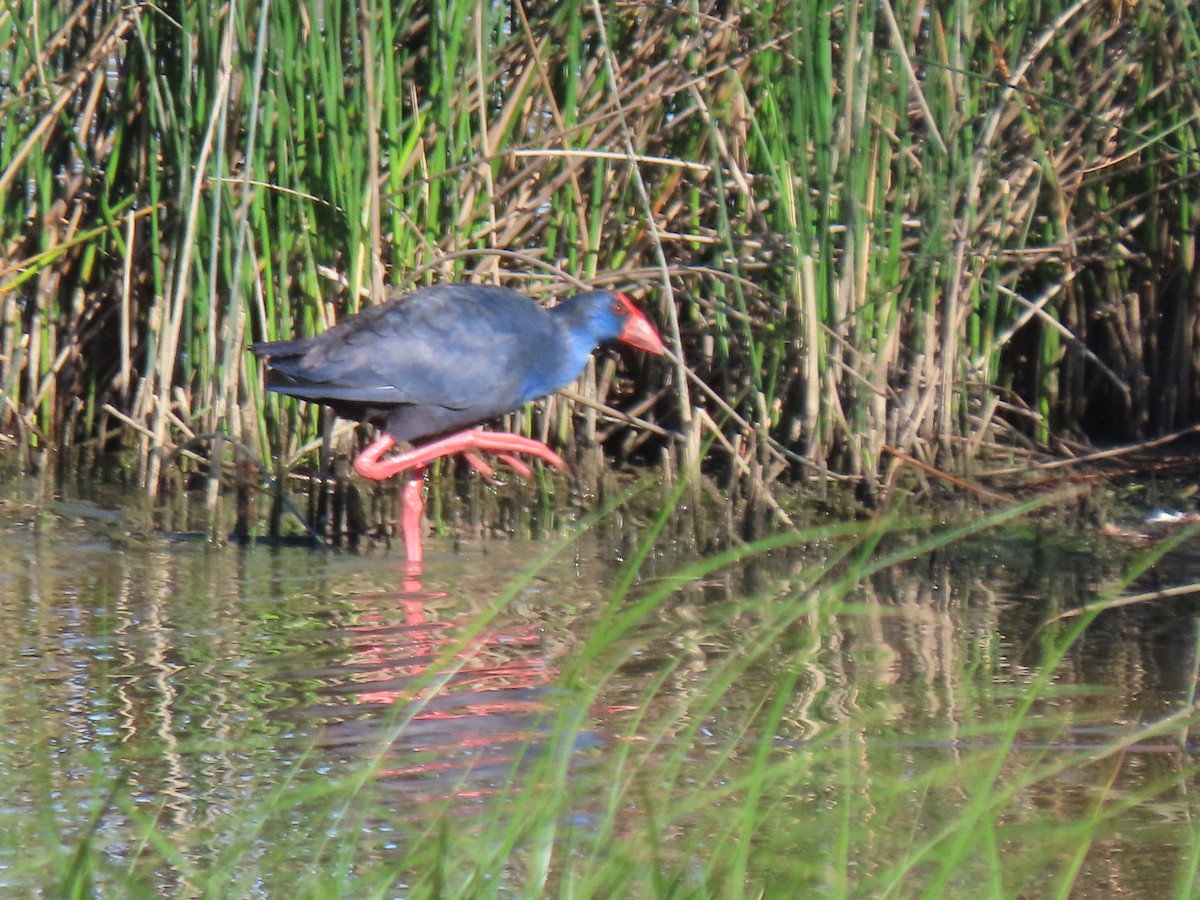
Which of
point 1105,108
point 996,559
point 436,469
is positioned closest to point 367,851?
point 996,559

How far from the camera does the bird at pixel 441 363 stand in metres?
4.34

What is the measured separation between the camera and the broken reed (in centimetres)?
445

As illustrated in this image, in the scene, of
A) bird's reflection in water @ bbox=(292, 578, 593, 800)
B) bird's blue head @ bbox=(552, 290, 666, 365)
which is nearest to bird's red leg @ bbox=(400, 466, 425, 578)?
bird's reflection in water @ bbox=(292, 578, 593, 800)

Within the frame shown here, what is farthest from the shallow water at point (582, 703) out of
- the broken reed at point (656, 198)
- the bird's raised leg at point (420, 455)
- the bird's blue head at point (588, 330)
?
the broken reed at point (656, 198)

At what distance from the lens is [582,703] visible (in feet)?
5.55

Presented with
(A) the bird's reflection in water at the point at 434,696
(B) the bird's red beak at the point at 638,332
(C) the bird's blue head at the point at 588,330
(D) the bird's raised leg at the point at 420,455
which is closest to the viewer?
(A) the bird's reflection in water at the point at 434,696

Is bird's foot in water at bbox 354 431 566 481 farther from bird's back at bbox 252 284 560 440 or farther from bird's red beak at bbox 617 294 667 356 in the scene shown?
bird's red beak at bbox 617 294 667 356

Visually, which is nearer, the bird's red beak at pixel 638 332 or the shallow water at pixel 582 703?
the shallow water at pixel 582 703

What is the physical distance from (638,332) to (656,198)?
1.56ft

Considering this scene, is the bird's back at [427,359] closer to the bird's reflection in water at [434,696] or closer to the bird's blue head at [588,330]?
the bird's blue head at [588,330]

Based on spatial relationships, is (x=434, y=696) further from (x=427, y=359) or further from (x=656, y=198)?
(x=656, y=198)

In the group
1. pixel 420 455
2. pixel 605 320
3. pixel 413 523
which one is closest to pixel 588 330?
pixel 605 320

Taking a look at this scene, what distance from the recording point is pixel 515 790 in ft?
7.88

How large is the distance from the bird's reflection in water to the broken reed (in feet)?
3.31
